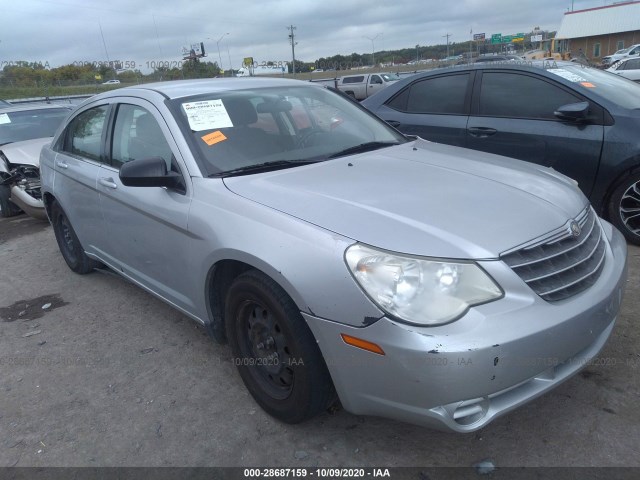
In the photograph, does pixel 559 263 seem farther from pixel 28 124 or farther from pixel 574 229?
pixel 28 124

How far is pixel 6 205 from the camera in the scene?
745 cm

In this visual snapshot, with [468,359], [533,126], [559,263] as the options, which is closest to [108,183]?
[468,359]

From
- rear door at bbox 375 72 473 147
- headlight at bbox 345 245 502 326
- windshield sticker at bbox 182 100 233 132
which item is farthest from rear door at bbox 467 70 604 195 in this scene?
headlight at bbox 345 245 502 326

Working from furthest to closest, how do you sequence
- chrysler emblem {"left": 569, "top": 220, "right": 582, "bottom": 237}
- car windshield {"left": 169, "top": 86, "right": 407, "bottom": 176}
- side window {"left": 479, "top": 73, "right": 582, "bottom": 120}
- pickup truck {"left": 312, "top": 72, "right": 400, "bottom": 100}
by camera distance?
pickup truck {"left": 312, "top": 72, "right": 400, "bottom": 100}, side window {"left": 479, "top": 73, "right": 582, "bottom": 120}, car windshield {"left": 169, "top": 86, "right": 407, "bottom": 176}, chrysler emblem {"left": 569, "top": 220, "right": 582, "bottom": 237}

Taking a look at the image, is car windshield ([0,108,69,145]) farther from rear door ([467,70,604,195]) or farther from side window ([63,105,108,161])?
rear door ([467,70,604,195])

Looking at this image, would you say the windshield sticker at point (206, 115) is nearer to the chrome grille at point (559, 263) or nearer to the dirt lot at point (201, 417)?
the dirt lot at point (201, 417)

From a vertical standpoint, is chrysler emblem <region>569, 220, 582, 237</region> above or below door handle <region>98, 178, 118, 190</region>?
below

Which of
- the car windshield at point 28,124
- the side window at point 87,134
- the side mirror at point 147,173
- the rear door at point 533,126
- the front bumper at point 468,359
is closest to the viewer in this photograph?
the front bumper at point 468,359

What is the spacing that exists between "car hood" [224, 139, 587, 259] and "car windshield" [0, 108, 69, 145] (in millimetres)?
6682

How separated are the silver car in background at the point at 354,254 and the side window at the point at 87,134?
1.10ft

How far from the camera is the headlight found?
78.2 inches

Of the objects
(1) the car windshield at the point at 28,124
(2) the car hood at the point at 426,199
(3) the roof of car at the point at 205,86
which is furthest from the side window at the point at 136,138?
(1) the car windshield at the point at 28,124

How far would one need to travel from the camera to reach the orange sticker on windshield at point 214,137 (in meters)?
2.99

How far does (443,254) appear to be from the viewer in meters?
2.04
